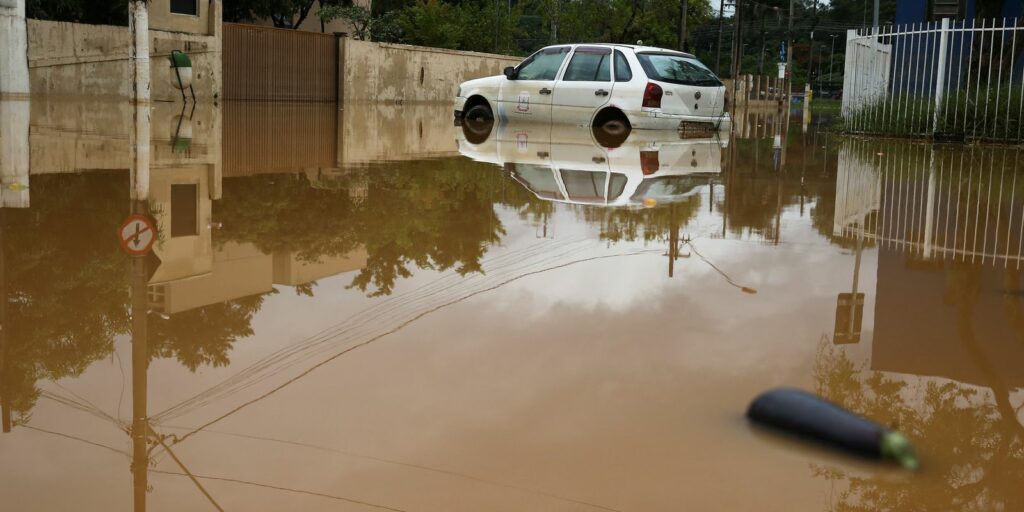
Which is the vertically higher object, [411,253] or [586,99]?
[586,99]

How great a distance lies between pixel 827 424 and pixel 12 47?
21.4 metres

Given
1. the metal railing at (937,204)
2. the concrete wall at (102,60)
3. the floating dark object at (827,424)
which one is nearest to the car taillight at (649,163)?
the metal railing at (937,204)

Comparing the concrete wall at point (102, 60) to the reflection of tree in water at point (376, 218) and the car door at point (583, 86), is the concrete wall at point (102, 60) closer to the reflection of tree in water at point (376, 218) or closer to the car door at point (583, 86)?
the car door at point (583, 86)

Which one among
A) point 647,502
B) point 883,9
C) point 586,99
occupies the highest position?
point 883,9

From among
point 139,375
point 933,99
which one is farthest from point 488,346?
point 933,99

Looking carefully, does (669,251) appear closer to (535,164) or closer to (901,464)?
(901,464)

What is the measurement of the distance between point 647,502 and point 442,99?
34.6 m

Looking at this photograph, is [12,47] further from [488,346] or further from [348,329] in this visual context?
[488,346]

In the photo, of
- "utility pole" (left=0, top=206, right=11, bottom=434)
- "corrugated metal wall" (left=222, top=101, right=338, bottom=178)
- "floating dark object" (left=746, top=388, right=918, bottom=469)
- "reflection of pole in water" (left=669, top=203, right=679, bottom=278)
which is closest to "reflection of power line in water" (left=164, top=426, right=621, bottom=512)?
"utility pole" (left=0, top=206, right=11, bottom=434)

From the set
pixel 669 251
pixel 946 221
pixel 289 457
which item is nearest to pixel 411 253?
pixel 669 251

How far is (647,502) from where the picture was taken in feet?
8.03

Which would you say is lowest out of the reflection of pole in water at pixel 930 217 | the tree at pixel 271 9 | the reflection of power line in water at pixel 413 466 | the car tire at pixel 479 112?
the reflection of power line in water at pixel 413 466

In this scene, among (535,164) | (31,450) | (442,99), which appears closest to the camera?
(31,450)

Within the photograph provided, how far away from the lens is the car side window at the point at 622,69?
16.9 meters
